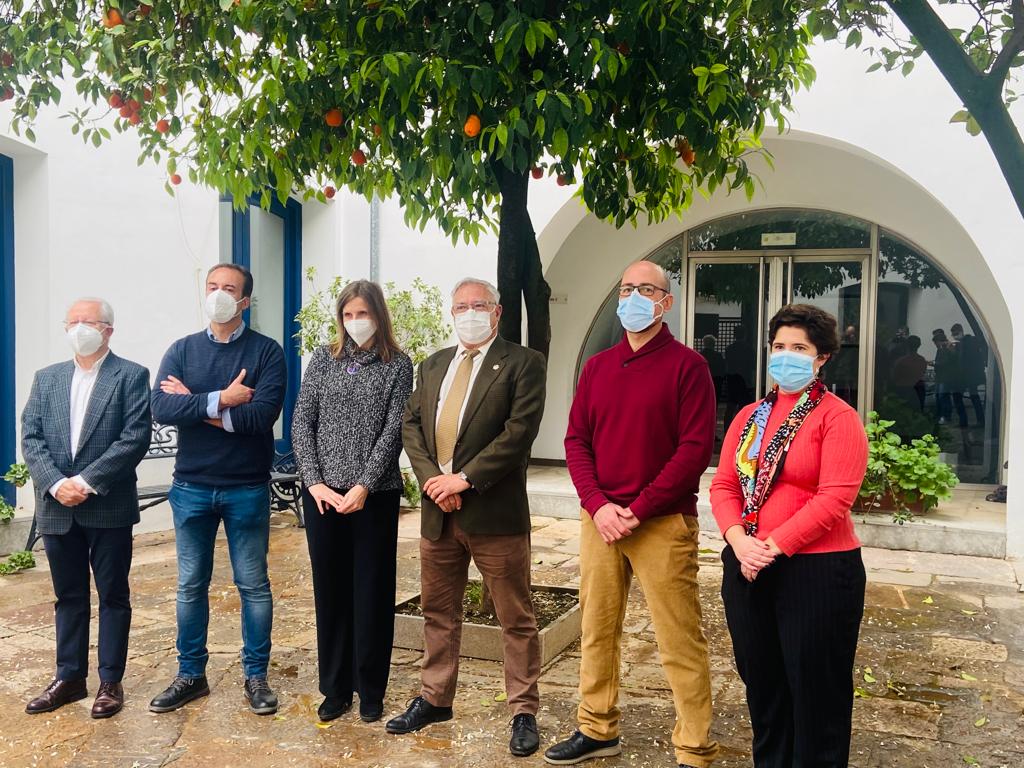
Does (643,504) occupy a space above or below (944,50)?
below

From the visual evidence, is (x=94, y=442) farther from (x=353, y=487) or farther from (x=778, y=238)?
(x=778, y=238)

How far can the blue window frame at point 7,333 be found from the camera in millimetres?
7305

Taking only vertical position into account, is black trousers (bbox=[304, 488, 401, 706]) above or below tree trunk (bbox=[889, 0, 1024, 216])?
below

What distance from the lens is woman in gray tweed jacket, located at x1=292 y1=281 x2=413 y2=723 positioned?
4.07m

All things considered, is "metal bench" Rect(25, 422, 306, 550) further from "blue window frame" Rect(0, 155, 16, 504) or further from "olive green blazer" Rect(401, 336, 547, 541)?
"olive green blazer" Rect(401, 336, 547, 541)

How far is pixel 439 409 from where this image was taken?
4.05 meters

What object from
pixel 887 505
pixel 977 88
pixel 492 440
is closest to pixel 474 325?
pixel 492 440

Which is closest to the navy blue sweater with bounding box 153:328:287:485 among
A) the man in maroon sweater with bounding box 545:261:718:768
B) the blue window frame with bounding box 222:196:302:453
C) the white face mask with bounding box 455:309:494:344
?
the white face mask with bounding box 455:309:494:344

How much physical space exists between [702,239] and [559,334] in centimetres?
202

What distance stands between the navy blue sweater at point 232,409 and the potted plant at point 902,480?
540 cm

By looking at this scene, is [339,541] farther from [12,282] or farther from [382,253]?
[382,253]

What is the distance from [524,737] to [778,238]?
7.97 meters

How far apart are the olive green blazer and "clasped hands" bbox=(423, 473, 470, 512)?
0.04m

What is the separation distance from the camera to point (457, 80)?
3781 millimetres
